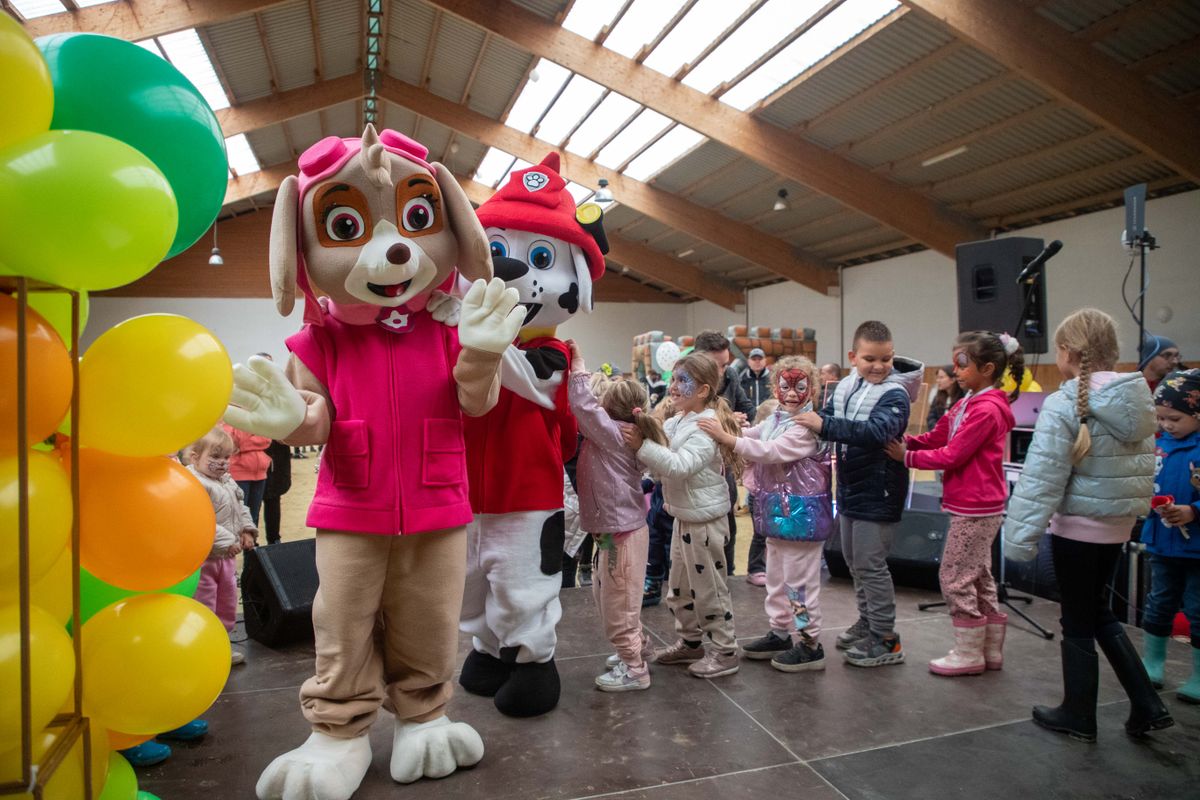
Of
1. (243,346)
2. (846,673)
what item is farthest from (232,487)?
(243,346)

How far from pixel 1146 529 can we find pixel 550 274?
2.33m

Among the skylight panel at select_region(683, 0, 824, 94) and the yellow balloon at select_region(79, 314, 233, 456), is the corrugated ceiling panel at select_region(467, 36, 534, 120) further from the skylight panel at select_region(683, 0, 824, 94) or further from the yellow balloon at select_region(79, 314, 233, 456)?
the yellow balloon at select_region(79, 314, 233, 456)

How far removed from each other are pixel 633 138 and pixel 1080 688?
10.4 metres

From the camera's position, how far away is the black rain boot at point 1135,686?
230 cm

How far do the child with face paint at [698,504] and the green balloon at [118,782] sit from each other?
5.34ft

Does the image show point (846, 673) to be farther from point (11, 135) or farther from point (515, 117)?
point (515, 117)

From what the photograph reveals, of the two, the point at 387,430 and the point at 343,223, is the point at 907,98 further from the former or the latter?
the point at 387,430

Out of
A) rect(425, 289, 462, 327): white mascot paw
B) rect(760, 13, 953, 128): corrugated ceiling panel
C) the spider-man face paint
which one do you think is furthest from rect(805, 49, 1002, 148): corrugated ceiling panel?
rect(425, 289, 462, 327): white mascot paw

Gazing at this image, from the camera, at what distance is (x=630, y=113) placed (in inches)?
420

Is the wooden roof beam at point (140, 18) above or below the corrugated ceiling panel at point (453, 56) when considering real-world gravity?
below

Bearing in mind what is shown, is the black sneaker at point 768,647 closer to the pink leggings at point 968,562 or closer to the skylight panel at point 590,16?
the pink leggings at point 968,562

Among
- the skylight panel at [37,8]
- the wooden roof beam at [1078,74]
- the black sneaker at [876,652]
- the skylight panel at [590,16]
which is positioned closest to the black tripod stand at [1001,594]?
the black sneaker at [876,652]

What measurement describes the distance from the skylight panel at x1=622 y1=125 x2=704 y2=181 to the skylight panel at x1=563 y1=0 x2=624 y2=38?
226 centimetres

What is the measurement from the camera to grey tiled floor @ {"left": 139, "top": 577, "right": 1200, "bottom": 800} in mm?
2031
